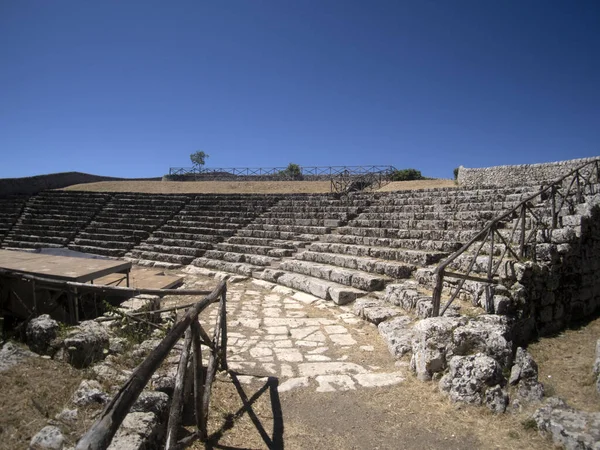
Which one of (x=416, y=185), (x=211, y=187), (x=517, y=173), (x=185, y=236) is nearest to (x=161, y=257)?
(x=185, y=236)

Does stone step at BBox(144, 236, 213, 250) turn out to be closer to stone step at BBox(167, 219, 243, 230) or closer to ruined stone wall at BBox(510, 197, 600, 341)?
stone step at BBox(167, 219, 243, 230)

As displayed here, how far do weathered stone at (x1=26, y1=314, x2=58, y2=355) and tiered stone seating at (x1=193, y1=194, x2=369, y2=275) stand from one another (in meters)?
6.73

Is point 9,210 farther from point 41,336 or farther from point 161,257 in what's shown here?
point 41,336

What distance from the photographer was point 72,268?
5.46m

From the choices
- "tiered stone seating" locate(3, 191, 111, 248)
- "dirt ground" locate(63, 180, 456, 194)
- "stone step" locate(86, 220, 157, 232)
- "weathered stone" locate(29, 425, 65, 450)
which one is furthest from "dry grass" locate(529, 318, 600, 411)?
"tiered stone seating" locate(3, 191, 111, 248)

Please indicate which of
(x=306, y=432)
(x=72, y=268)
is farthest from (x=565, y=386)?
(x=72, y=268)

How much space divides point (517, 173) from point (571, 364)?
1089cm

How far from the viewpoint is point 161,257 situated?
12492 millimetres

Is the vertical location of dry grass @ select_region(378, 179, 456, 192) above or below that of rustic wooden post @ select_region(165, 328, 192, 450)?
above

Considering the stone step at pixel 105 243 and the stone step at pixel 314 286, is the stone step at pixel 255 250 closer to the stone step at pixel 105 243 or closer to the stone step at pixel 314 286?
the stone step at pixel 314 286

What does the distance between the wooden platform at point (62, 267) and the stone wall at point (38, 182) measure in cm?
1855

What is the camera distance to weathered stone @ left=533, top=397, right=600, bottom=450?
2527 millimetres

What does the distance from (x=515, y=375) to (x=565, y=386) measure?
2.73 feet

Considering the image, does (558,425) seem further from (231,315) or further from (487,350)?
(231,315)
